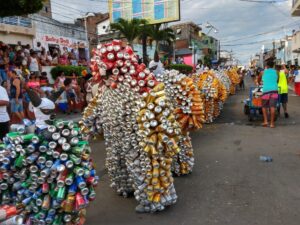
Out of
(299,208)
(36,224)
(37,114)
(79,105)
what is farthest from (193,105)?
(79,105)

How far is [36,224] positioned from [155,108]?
1676mm

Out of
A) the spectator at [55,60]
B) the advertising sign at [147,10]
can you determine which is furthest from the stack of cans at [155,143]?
the advertising sign at [147,10]

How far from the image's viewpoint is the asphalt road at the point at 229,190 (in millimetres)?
4074

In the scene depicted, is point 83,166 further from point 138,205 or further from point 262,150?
point 262,150

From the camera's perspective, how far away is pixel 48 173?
10.3 feet

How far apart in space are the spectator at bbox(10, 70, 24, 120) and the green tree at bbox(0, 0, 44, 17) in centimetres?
228

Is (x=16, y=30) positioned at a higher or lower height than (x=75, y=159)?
higher

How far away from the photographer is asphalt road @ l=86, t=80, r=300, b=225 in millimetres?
4074

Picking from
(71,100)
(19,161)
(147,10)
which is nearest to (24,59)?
(71,100)

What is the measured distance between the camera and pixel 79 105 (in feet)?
44.5

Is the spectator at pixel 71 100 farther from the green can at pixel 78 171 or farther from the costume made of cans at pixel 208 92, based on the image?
the green can at pixel 78 171

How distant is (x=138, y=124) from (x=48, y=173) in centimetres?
125

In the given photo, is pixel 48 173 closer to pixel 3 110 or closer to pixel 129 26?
pixel 3 110

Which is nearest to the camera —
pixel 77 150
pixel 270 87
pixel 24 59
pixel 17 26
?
pixel 77 150
